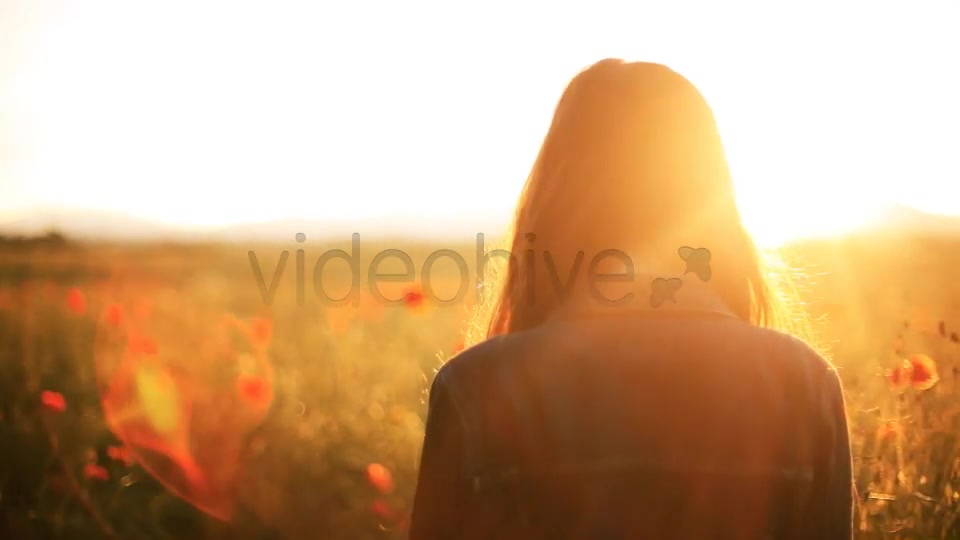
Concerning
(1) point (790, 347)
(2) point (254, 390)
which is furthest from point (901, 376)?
(2) point (254, 390)

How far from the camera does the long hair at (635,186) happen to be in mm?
1891

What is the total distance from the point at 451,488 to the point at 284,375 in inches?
121

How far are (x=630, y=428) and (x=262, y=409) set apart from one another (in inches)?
113

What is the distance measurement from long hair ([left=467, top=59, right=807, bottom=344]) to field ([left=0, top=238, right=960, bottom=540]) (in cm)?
108

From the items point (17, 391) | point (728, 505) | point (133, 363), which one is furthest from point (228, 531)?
point (728, 505)

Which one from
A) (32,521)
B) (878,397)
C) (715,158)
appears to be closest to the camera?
(715,158)

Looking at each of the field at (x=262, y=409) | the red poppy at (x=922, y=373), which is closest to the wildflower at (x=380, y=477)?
the field at (x=262, y=409)

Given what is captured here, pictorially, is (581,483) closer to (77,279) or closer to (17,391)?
(17,391)

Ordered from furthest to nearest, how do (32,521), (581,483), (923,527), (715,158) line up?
1. (32,521)
2. (923,527)
3. (715,158)
4. (581,483)

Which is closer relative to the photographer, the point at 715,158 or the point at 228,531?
the point at 715,158

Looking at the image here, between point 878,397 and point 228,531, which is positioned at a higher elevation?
point 878,397

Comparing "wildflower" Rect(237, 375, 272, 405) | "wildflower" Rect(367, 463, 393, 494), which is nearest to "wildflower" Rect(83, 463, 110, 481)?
"wildflower" Rect(237, 375, 272, 405)

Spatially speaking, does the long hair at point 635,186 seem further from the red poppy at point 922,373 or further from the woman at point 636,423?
the red poppy at point 922,373

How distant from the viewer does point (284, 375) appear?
464 cm
